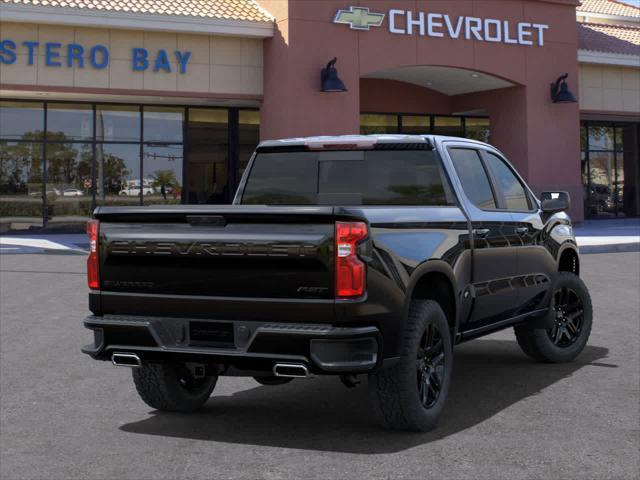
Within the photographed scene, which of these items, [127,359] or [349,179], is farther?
[349,179]

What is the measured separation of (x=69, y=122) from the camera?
27812 mm

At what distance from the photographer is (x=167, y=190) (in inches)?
1137

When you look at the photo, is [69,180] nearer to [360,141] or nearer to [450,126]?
[450,126]

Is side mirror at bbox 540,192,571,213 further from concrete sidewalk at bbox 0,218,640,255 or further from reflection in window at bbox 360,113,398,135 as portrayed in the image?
reflection in window at bbox 360,113,398,135

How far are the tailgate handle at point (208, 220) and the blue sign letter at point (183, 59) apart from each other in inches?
842

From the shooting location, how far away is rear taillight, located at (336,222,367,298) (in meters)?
5.12

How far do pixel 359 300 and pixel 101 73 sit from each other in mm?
21672

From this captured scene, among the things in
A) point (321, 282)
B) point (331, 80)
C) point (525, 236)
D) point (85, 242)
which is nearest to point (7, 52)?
point (85, 242)

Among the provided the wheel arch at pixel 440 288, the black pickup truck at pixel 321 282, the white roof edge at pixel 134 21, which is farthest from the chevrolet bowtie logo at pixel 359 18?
the wheel arch at pixel 440 288

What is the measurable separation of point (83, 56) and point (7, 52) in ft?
6.47

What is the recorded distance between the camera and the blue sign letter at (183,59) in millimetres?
26031

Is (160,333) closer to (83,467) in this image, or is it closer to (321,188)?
(83,467)

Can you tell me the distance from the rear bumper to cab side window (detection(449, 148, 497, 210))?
2.04 meters

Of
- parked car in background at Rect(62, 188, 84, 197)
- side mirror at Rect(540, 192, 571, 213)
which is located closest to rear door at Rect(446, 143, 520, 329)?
side mirror at Rect(540, 192, 571, 213)
